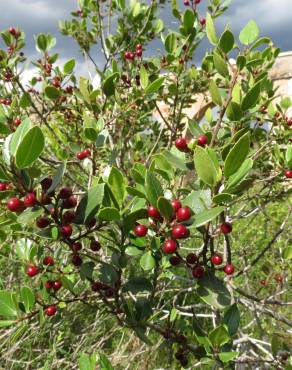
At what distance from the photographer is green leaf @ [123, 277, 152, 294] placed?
1.32 meters

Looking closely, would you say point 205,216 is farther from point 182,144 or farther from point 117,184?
point 182,144

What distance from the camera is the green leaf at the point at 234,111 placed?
4.26 ft

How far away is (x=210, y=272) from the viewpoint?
120cm

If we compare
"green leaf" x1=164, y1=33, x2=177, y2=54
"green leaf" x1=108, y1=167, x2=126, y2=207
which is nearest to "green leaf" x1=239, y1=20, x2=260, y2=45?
"green leaf" x1=164, y1=33, x2=177, y2=54

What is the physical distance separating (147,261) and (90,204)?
1.00 ft

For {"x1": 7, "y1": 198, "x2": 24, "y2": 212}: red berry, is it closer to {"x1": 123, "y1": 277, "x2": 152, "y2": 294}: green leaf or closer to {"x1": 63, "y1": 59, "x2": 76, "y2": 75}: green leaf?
{"x1": 123, "y1": 277, "x2": 152, "y2": 294}: green leaf

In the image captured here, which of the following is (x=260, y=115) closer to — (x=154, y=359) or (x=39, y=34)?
(x=39, y=34)

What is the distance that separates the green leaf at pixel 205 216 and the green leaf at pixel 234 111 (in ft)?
1.46

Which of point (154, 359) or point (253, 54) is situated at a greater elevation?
point (253, 54)

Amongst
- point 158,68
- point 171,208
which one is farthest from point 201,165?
point 158,68

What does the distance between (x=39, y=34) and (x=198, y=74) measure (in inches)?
48.2

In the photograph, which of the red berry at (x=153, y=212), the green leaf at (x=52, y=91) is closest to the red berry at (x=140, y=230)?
the red berry at (x=153, y=212)

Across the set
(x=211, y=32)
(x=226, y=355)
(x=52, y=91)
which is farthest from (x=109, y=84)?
(x=226, y=355)

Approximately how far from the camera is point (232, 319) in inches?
52.9
